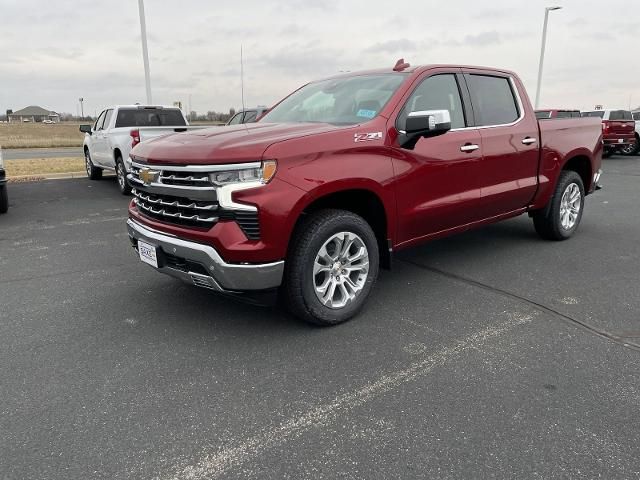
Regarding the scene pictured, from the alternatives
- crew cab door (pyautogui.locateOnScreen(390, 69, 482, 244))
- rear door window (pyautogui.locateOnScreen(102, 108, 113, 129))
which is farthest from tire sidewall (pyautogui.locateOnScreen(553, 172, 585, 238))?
rear door window (pyautogui.locateOnScreen(102, 108, 113, 129))

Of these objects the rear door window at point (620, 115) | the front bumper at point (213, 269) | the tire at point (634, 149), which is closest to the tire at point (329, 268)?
the front bumper at point (213, 269)

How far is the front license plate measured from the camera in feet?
11.7

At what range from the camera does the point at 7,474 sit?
220 cm

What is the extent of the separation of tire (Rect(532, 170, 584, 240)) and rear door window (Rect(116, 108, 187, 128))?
25.7 feet

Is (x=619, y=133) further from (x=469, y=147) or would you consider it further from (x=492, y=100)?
(x=469, y=147)

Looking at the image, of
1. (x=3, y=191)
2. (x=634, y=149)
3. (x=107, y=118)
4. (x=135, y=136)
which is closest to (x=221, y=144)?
(x=3, y=191)

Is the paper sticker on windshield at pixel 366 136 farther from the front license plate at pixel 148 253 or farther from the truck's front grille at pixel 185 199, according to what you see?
the front license plate at pixel 148 253

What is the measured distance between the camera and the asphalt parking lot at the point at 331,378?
2.29 m

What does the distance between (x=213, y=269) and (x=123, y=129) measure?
7.72 metres

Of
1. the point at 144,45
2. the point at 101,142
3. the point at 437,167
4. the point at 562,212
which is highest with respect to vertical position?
the point at 144,45

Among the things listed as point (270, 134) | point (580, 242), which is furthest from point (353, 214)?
point (580, 242)

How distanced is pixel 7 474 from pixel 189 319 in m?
1.71

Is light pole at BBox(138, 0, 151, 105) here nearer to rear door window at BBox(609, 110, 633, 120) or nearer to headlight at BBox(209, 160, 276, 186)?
headlight at BBox(209, 160, 276, 186)

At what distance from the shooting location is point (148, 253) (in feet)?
12.0
